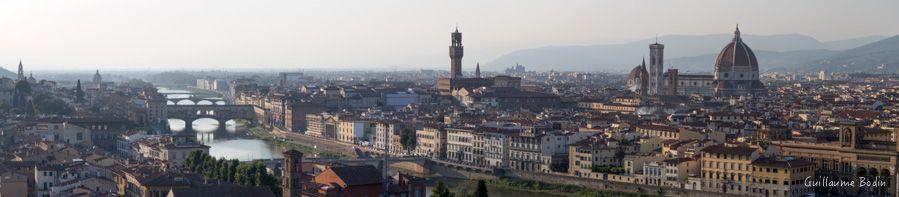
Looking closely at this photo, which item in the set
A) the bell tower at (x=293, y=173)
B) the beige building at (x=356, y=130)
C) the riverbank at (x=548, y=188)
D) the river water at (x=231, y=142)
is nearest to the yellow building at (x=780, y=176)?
the riverbank at (x=548, y=188)

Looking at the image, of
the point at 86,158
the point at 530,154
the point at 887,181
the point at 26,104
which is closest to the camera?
the point at 887,181

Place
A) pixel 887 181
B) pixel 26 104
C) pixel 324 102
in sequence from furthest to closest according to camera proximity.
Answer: pixel 324 102 < pixel 26 104 < pixel 887 181

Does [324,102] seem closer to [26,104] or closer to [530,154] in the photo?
[26,104]

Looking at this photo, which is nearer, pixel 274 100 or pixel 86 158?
pixel 86 158

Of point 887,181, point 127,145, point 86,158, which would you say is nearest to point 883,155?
point 887,181

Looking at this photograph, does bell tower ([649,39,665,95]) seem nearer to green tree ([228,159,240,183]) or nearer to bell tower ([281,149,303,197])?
green tree ([228,159,240,183])

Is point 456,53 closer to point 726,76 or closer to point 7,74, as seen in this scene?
point 726,76

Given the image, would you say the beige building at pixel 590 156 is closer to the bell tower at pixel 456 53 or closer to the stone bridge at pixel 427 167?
the stone bridge at pixel 427 167
